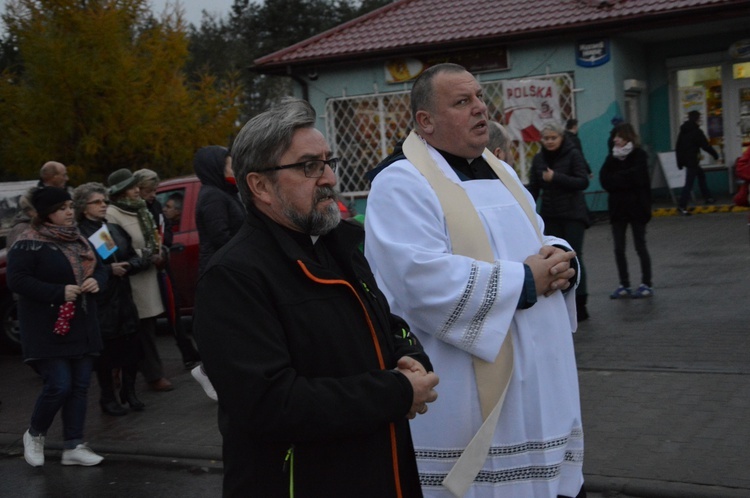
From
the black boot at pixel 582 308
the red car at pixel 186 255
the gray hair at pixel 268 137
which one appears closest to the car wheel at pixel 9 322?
the red car at pixel 186 255

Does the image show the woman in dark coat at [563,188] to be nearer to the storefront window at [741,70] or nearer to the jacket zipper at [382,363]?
the jacket zipper at [382,363]

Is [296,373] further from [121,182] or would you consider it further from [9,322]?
[9,322]

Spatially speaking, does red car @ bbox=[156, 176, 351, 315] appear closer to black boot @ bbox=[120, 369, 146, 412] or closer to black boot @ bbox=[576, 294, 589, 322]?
black boot @ bbox=[120, 369, 146, 412]

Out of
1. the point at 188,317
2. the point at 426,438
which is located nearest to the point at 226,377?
the point at 426,438

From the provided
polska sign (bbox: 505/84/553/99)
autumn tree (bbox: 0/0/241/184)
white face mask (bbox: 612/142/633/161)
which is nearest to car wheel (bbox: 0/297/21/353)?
white face mask (bbox: 612/142/633/161)

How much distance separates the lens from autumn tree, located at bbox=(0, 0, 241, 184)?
59.7ft

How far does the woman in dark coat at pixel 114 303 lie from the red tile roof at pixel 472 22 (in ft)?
37.6

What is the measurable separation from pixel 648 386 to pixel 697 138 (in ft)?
35.9

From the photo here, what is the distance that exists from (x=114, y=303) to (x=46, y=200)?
1.34m

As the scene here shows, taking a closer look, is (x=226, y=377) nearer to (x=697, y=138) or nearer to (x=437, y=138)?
(x=437, y=138)

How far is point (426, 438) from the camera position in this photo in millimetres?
3236

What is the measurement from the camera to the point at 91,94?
18.4m

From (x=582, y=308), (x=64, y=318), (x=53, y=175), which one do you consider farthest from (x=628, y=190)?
(x=64, y=318)

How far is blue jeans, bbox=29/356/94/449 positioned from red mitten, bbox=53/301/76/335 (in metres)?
0.20
